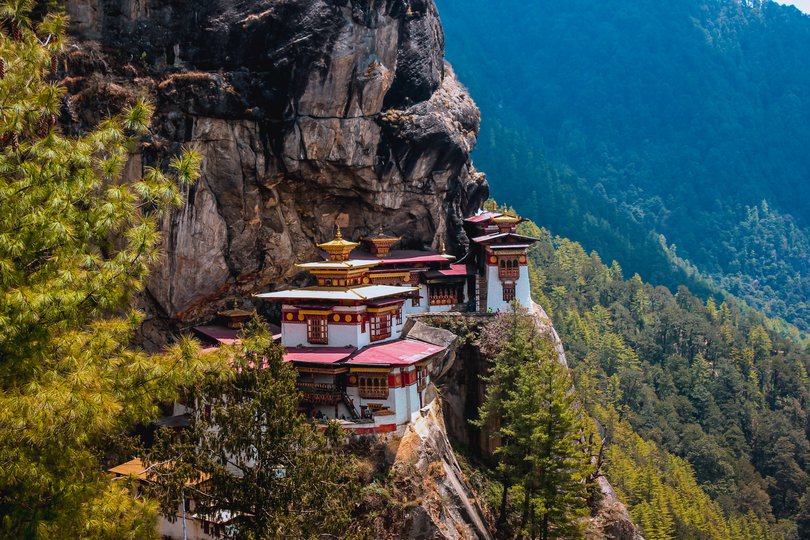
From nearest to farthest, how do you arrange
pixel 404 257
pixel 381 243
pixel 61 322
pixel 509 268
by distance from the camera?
pixel 61 322, pixel 509 268, pixel 381 243, pixel 404 257

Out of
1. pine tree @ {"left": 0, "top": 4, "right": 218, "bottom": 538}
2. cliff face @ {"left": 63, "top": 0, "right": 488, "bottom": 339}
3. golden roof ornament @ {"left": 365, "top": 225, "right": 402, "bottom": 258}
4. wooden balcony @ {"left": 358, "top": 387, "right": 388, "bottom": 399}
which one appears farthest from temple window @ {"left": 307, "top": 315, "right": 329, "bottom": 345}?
pine tree @ {"left": 0, "top": 4, "right": 218, "bottom": 538}

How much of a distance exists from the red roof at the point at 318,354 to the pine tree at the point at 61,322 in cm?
1146

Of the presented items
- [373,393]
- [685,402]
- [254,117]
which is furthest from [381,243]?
[685,402]

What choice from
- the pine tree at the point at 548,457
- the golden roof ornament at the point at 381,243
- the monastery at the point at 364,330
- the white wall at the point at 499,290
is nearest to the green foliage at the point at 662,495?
the white wall at the point at 499,290

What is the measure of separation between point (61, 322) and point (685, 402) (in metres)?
70.2

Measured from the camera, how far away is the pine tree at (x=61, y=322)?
10969 mm

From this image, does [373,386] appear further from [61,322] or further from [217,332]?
[61,322]

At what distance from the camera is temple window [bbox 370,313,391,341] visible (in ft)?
91.0

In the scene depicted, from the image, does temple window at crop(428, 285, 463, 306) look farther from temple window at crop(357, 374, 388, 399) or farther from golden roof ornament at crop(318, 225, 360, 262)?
temple window at crop(357, 374, 388, 399)

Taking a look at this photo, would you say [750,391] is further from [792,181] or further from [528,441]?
[792,181]

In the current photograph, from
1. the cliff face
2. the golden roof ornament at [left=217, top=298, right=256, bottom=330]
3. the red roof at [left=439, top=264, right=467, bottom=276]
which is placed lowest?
the golden roof ornament at [left=217, top=298, right=256, bottom=330]

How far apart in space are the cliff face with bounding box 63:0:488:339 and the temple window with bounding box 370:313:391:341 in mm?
7109

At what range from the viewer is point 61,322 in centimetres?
1177

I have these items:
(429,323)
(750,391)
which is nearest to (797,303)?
(750,391)
